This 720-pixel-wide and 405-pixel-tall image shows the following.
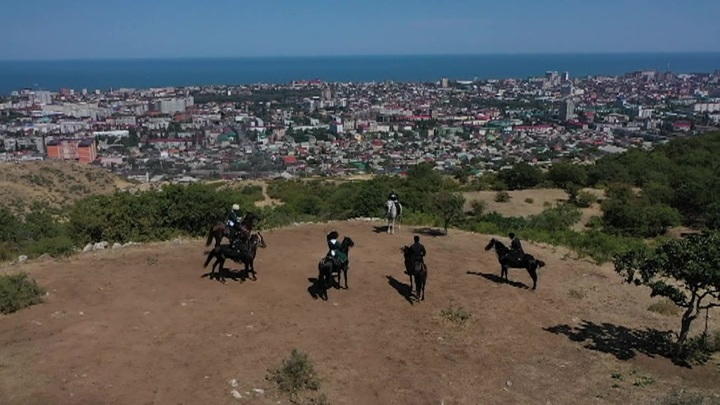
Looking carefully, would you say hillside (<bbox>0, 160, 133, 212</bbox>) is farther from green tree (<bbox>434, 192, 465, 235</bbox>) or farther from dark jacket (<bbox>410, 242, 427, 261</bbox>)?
dark jacket (<bbox>410, 242, 427, 261</bbox>)

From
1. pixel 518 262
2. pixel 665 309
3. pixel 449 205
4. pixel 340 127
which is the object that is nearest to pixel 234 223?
pixel 518 262

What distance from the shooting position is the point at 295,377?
8250 mm

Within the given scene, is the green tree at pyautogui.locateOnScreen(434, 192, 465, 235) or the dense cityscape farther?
the dense cityscape

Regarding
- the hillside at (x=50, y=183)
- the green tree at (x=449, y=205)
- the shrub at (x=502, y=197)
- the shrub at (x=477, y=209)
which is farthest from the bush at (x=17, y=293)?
the hillside at (x=50, y=183)

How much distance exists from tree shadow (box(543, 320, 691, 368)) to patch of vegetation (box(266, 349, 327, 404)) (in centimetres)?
500

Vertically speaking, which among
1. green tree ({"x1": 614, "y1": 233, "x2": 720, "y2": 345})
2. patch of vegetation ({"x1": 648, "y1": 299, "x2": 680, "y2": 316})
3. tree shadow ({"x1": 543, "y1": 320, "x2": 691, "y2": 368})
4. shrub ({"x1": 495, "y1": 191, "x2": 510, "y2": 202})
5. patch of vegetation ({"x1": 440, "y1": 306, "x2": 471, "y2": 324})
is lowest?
shrub ({"x1": 495, "y1": 191, "x2": 510, "y2": 202})

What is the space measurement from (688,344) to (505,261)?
406 cm

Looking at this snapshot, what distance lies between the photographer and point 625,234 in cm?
2548

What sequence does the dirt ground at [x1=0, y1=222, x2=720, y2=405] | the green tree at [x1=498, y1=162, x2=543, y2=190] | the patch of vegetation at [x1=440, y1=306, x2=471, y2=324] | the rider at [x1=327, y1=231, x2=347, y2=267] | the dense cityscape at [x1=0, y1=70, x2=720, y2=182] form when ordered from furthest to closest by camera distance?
the dense cityscape at [x1=0, y1=70, x2=720, y2=182], the green tree at [x1=498, y1=162, x2=543, y2=190], the rider at [x1=327, y1=231, x2=347, y2=267], the patch of vegetation at [x1=440, y1=306, x2=471, y2=324], the dirt ground at [x1=0, y1=222, x2=720, y2=405]

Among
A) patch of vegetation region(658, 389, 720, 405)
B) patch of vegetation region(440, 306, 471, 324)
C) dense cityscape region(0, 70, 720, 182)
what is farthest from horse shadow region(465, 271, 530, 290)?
dense cityscape region(0, 70, 720, 182)

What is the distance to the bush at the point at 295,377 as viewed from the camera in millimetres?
8094

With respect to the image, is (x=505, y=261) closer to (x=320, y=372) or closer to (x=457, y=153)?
(x=320, y=372)

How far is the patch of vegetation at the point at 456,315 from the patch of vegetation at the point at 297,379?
3451mm

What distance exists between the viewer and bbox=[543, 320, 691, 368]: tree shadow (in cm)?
994
